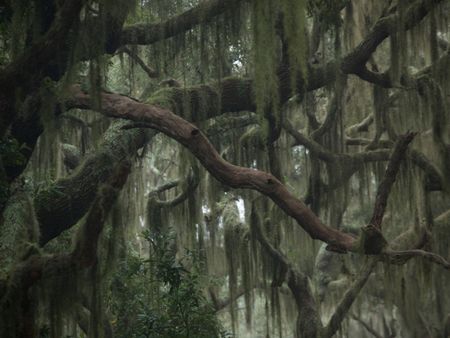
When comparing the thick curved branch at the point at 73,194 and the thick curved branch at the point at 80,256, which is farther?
the thick curved branch at the point at 73,194

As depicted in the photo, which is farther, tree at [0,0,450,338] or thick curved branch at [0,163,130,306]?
tree at [0,0,450,338]

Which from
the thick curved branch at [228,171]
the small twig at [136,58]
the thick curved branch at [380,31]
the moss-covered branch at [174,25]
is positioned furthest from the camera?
the small twig at [136,58]

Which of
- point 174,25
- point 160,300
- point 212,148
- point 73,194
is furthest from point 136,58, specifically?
point 160,300

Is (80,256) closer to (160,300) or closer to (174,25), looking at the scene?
(160,300)

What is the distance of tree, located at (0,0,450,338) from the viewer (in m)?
6.19

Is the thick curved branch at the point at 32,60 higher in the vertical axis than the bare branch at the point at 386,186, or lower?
higher

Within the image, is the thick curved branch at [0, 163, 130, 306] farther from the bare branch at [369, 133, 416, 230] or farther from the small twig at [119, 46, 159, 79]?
the small twig at [119, 46, 159, 79]

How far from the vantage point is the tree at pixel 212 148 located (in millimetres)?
6191

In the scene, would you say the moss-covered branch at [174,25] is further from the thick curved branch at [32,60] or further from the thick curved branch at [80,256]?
the thick curved branch at [80,256]

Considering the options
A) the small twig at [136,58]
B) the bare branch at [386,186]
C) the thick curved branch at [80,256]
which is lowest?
the thick curved branch at [80,256]

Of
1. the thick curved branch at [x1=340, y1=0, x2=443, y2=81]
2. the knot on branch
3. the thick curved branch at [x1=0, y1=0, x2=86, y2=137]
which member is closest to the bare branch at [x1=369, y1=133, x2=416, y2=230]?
the knot on branch

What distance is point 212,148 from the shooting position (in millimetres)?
6895

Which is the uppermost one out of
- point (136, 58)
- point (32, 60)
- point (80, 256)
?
point (136, 58)

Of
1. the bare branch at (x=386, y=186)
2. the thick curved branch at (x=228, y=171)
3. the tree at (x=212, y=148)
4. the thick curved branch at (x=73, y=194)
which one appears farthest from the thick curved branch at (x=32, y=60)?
the bare branch at (x=386, y=186)
